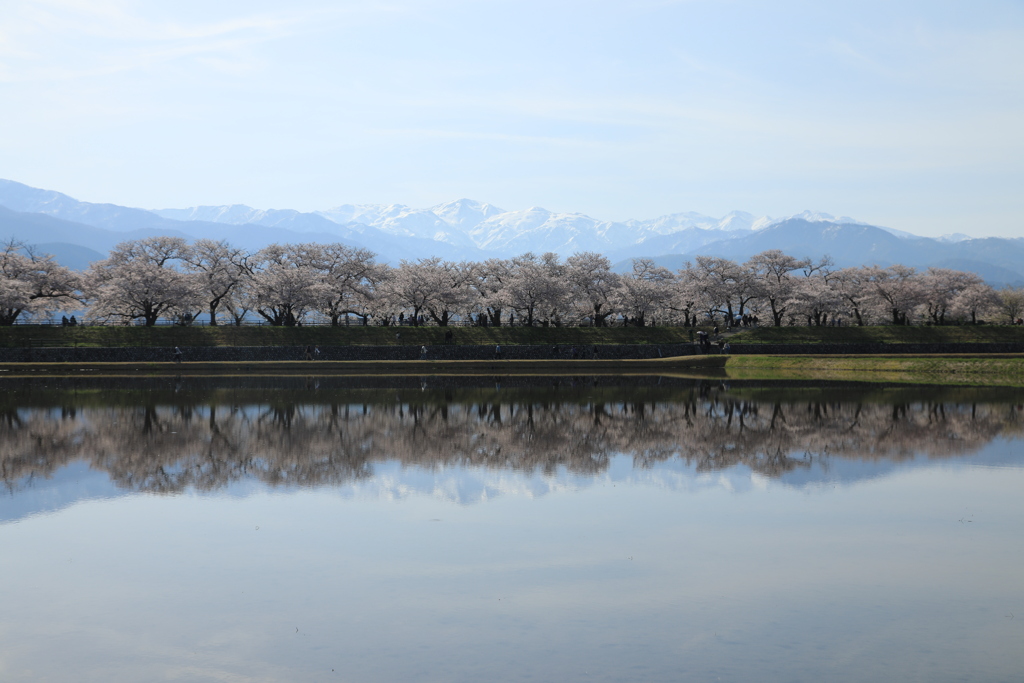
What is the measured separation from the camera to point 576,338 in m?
84.1

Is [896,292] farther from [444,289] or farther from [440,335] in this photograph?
[440,335]

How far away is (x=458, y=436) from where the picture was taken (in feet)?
81.0

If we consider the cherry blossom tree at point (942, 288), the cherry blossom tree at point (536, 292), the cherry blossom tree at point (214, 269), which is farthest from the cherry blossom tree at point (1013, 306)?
the cherry blossom tree at point (214, 269)

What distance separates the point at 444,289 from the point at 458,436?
64.3m

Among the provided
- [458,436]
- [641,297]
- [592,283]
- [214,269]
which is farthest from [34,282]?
[458,436]

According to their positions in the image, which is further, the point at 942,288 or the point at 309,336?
the point at 942,288

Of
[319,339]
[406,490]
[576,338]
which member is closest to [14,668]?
[406,490]

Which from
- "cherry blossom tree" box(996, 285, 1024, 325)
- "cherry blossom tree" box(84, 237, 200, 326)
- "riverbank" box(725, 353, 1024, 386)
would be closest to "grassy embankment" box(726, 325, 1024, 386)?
"riverbank" box(725, 353, 1024, 386)

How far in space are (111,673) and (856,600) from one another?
29.2ft

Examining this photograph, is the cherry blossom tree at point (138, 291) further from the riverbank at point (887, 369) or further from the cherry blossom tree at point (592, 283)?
the riverbank at point (887, 369)

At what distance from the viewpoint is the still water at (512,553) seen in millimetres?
8680

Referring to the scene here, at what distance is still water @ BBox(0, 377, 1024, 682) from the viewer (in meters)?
8.68

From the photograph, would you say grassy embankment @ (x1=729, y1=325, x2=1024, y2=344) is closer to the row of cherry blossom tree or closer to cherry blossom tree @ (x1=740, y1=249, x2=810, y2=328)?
cherry blossom tree @ (x1=740, y1=249, x2=810, y2=328)

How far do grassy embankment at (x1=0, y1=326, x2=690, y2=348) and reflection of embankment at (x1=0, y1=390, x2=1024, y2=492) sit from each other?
4055 cm
